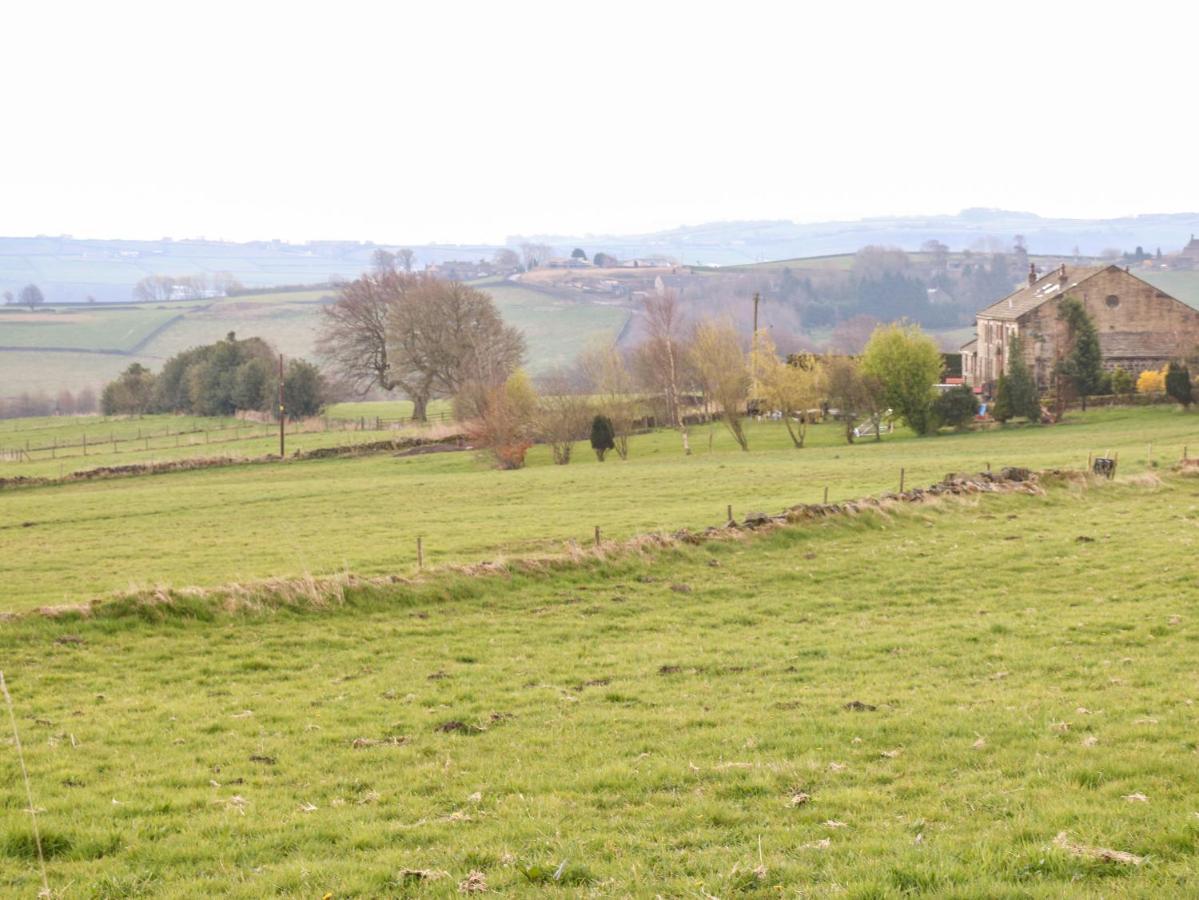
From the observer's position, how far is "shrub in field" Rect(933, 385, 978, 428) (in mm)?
69188

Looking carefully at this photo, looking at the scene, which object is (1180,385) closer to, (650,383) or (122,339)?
(650,383)

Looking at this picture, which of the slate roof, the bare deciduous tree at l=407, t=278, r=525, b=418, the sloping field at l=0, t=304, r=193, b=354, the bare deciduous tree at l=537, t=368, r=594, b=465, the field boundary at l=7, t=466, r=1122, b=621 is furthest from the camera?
the sloping field at l=0, t=304, r=193, b=354

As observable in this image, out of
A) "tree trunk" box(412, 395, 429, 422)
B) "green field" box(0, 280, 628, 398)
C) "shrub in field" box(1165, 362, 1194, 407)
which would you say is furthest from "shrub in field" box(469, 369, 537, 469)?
"green field" box(0, 280, 628, 398)

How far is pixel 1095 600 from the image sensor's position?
1953 cm

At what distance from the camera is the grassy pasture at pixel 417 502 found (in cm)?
2733

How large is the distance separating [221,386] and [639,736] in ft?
321

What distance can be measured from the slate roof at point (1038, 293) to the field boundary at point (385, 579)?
58.7m

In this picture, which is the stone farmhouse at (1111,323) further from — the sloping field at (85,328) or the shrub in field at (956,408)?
the sloping field at (85,328)

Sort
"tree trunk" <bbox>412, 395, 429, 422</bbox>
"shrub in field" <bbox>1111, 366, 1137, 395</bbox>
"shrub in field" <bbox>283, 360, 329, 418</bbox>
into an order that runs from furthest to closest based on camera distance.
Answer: "shrub in field" <bbox>283, 360, 329, 418</bbox> → "tree trunk" <bbox>412, 395, 429, 422</bbox> → "shrub in field" <bbox>1111, 366, 1137, 395</bbox>

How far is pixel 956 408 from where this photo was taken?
69.6 m

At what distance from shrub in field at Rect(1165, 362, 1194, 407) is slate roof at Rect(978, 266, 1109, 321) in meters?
17.1

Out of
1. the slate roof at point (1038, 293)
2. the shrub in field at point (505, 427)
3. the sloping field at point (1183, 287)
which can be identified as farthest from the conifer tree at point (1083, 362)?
the sloping field at point (1183, 287)

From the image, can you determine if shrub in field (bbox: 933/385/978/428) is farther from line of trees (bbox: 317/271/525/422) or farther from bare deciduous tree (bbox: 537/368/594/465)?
line of trees (bbox: 317/271/525/422)

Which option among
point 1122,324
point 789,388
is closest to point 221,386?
point 789,388
